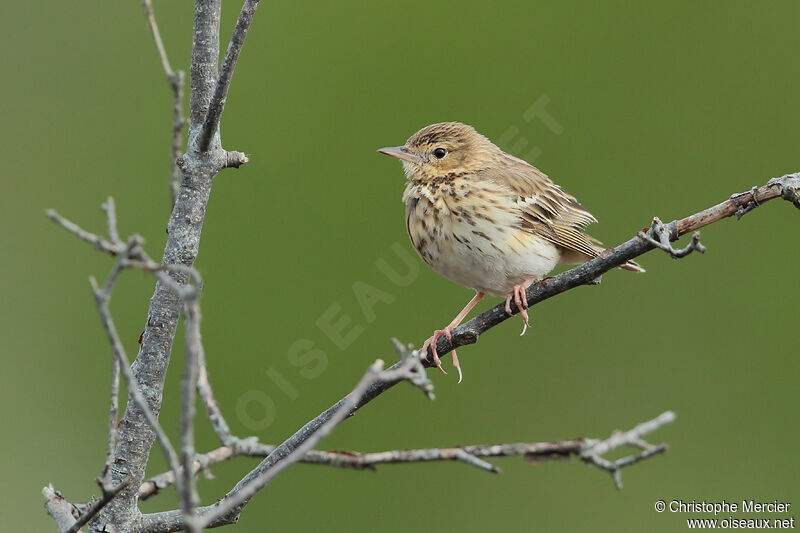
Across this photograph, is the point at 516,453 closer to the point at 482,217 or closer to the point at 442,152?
the point at 482,217

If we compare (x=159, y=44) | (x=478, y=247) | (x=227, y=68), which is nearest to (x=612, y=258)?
(x=227, y=68)

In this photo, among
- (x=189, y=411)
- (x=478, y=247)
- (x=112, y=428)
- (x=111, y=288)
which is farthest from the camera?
(x=478, y=247)

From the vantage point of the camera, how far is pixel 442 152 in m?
4.68

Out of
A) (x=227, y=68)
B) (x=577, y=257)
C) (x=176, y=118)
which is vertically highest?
(x=577, y=257)

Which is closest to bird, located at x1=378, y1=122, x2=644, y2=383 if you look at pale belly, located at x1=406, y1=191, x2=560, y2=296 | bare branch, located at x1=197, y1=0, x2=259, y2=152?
pale belly, located at x1=406, y1=191, x2=560, y2=296

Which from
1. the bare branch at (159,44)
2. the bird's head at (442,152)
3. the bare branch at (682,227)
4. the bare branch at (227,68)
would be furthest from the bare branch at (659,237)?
the bird's head at (442,152)

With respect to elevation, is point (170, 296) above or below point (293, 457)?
above

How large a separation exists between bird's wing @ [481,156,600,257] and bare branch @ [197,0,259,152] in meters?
2.01

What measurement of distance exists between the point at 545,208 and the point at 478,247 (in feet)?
2.01

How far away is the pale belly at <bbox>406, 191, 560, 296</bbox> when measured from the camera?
13.4 ft

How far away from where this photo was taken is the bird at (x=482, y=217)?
4.11 meters

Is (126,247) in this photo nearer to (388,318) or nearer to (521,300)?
(521,300)

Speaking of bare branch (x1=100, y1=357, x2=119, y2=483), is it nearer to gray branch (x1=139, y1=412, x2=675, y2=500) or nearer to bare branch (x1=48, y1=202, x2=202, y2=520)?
bare branch (x1=48, y1=202, x2=202, y2=520)

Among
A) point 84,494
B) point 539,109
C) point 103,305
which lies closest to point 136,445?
point 103,305
